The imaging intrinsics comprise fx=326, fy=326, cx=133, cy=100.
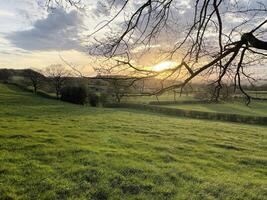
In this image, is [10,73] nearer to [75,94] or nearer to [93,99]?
[93,99]

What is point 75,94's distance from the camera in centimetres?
5478

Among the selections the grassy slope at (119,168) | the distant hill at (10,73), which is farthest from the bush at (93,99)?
the distant hill at (10,73)

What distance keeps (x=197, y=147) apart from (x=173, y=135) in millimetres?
3799

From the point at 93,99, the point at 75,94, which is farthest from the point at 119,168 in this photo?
the point at 93,99

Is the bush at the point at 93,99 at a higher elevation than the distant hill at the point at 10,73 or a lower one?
lower

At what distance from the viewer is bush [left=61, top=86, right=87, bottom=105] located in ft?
178

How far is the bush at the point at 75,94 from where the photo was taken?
178 feet

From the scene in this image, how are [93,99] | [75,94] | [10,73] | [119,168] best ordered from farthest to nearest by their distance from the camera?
1. [10,73]
2. [93,99]
3. [75,94]
4. [119,168]

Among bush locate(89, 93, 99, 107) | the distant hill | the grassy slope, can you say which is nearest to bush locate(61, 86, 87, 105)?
bush locate(89, 93, 99, 107)

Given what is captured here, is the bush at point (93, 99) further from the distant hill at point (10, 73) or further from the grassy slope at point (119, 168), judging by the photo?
the distant hill at point (10, 73)

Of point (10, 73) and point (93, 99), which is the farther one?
point (10, 73)

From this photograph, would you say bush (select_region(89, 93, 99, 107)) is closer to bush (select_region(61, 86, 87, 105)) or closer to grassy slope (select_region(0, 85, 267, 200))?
bush (select_region(61, 86, 87, 105))

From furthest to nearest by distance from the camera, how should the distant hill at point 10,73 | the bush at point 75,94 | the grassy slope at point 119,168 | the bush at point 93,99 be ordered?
the distant hill at point 10,73, the bush at point 93,99, the bush at point 75,94, the grassy slope at point 119,168

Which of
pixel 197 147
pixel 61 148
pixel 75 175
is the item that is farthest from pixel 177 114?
pixel 75 175
